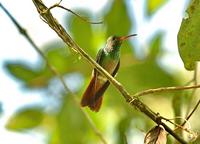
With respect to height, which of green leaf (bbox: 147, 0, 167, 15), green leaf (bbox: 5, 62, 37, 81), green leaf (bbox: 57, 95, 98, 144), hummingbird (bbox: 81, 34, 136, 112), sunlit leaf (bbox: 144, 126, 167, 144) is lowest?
sunlit leaf (bbox: 144, 126, 167, 144)

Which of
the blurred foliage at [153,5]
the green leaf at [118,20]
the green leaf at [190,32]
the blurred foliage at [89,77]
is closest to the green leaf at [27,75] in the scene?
the blurred foliage at [89,77]

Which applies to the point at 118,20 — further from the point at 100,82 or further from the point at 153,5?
the point at 100,82

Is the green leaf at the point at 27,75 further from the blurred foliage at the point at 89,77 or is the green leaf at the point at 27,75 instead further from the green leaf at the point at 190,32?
the green leaf at the point at 190,32

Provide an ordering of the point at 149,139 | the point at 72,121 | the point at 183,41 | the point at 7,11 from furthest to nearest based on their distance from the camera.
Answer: the point at 72,121, the point at 7,11, the point at 183,41, the point at 149,139

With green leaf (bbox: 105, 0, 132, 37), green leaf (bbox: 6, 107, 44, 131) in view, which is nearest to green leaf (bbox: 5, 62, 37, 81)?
green leaf (bbox: 6, 107, 44, 131)

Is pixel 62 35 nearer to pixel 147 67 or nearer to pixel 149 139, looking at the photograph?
pixel 149 139

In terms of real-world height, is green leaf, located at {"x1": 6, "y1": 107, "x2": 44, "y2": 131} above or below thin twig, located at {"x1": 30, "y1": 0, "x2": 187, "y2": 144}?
above

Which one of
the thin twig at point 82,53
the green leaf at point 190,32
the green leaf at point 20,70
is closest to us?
the thin twig at point 82,53

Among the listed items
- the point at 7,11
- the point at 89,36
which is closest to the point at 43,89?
the point at 89,36

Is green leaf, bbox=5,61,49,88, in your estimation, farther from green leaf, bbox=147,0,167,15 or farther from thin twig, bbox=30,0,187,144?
thin twig, bbox=30,0,187,144
